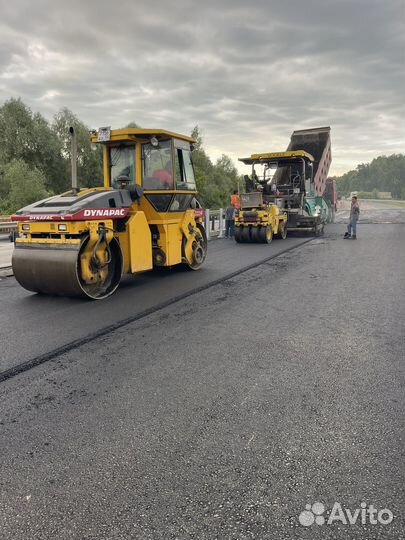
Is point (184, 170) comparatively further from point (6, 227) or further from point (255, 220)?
point (6, 227)

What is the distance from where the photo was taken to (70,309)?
5.75m

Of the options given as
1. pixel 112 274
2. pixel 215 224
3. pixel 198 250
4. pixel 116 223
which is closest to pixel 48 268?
pixel 112 274

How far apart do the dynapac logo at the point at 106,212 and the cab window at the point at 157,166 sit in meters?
0.85

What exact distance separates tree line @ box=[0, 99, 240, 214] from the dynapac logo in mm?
25135

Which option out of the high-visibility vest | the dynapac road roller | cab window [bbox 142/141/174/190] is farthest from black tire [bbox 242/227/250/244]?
cab window [bbox 142/141/174/190]

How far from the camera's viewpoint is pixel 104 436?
2697 millimetres

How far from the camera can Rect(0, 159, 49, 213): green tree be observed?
29.3 m

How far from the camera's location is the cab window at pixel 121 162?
295 inches

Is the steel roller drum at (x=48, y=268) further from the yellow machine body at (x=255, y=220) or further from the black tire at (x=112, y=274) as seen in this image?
the yellow machine body at (x=255, y=220)

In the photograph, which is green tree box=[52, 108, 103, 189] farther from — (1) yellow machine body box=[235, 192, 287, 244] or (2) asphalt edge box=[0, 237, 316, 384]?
(2) asphalt edge box=[0, 237, 316, 384]

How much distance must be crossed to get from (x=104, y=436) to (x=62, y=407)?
0.55 metres

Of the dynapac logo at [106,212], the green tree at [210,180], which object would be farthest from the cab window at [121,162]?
the green tree at [210,180]

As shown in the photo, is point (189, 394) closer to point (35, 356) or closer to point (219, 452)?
point (219, 452)

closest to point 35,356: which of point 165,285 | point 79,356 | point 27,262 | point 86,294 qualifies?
point 79,356
